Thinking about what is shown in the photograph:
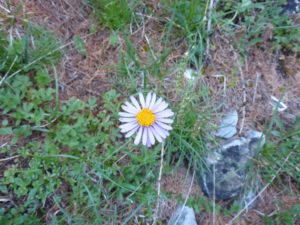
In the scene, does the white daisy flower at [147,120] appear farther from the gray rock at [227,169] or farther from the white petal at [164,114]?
the gray rock at [227,169]

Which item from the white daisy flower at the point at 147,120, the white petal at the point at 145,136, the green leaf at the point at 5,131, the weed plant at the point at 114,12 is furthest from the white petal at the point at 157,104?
the green leaf at the point at 5,131

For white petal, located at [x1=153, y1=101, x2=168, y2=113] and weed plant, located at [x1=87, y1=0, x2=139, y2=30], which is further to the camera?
weed plant, located at [x1=87, y1=0, x2=139, y2=30]

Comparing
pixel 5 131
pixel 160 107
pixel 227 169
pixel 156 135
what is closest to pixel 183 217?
pixel 227 169

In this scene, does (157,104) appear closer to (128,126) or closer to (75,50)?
(128,126)

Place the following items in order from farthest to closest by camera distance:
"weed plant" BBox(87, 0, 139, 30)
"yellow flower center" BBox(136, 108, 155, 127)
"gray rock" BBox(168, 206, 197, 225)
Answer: "weed plant" BBox(87, 0, 139, 30)
"gray rock" BBox(168, 206, 197, 225)
"yellow flower center" BBox(136, 108, 155, 127)

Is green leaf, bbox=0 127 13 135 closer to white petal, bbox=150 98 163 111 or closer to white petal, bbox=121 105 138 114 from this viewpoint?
white petal, bbox=121 105 138 114

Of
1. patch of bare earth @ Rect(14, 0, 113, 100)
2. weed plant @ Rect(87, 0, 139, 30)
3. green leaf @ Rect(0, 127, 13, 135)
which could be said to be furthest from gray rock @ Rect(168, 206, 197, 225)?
weed plant @ Rect(87, 0, 139, 30)

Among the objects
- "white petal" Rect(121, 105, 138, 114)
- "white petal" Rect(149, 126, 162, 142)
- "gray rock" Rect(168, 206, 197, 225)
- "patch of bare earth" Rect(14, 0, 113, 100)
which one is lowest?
"gray rock" Rect(168, 206, 197, 225)
